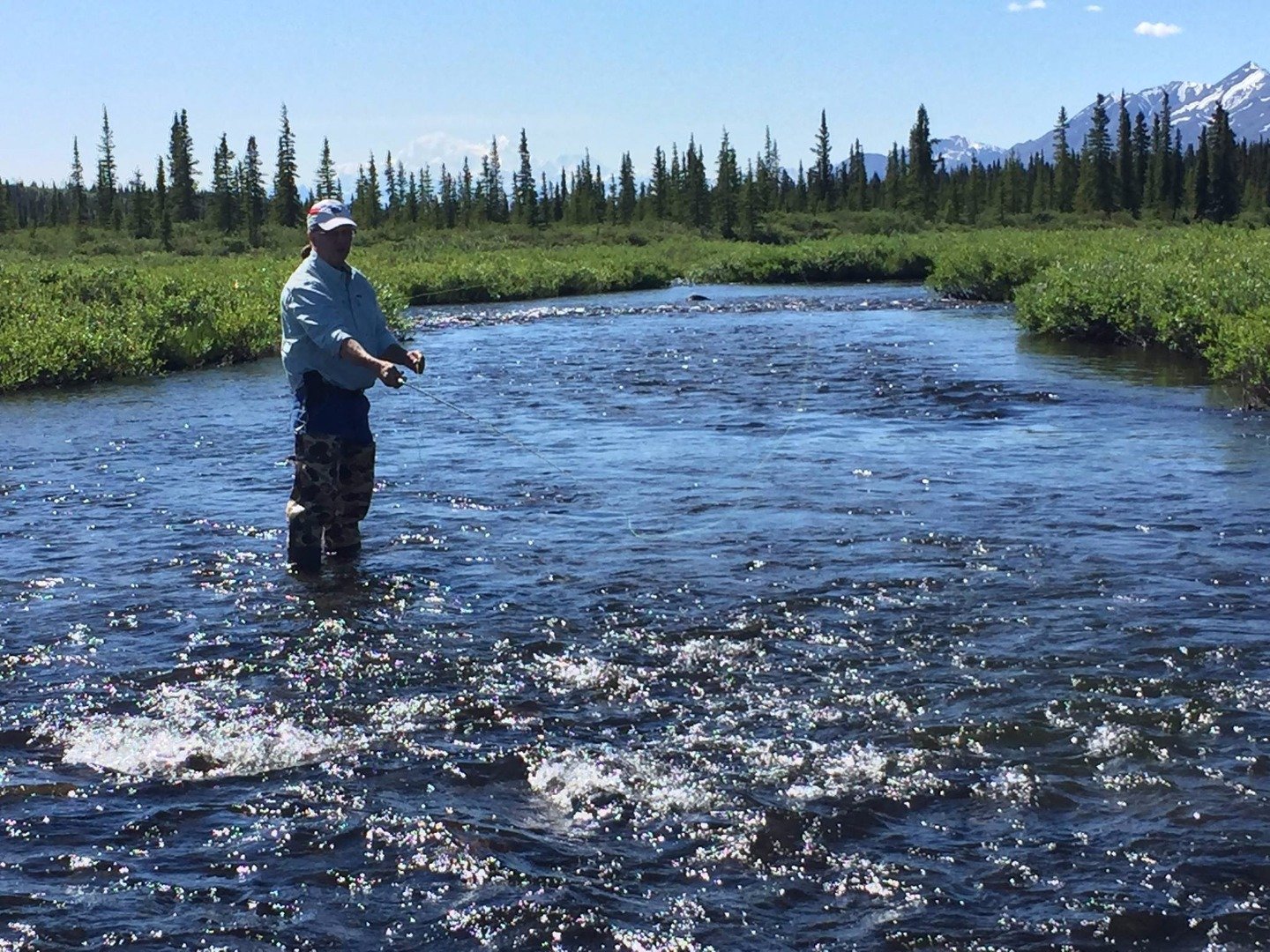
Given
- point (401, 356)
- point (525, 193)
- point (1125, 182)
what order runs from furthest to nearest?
point (525, 193) → point (1125, 182) → point (401, 356)

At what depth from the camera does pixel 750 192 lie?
90938mm

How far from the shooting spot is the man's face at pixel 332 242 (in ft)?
27.0

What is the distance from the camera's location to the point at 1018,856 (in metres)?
4.66

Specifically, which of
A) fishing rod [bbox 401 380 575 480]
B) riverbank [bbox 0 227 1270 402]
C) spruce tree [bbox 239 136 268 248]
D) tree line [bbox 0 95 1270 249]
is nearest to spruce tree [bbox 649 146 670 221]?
tree line [bbox 0 95 1270 249]

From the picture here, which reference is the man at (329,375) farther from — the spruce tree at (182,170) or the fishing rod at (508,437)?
the spruce tree at (182,170)

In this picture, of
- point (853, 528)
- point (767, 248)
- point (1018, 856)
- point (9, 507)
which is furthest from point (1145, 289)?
point (767, 248)

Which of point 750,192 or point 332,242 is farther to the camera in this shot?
point 750,192

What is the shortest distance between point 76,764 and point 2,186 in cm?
11728

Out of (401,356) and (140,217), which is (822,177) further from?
(401,356)

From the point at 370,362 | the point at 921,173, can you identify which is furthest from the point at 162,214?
the point at 370,362

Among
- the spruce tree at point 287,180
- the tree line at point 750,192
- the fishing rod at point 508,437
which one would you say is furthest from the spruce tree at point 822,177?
the fishing rod at point 508,437

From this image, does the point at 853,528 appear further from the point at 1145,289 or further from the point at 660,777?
the point at 1145,289

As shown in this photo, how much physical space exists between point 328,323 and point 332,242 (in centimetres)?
52

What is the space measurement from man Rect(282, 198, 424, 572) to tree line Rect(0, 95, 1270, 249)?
250ft
